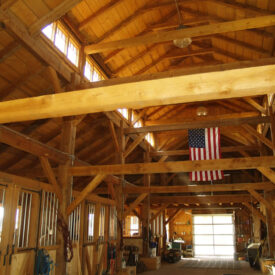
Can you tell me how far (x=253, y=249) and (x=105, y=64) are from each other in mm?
9975

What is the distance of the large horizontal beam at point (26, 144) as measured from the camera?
17.8 feet

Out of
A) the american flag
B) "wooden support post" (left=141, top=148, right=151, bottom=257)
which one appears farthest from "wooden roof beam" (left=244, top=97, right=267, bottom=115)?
"wooden support post" (left=141, top=148, right=151, bottom=257)

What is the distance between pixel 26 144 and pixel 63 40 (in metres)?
3.62

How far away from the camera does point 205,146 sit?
995 cm

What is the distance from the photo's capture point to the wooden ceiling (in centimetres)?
660

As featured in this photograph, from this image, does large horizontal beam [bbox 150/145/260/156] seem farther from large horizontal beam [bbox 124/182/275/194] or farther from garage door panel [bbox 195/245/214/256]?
garage door panel [bbox 195/245/214/256]

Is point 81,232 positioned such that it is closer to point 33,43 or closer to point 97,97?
point 33,43

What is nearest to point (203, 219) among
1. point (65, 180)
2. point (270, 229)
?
point (270, 229)

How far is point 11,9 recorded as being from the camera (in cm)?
613

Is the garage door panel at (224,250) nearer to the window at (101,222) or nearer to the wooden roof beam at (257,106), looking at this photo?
the wooden roof beam at (257,106)

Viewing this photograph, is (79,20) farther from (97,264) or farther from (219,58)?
(97,264)

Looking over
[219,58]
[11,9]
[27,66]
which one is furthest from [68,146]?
[219,58]

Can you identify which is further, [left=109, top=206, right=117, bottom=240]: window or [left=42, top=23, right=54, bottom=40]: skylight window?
[left=109, top=206, right=117, bottom=240]: window

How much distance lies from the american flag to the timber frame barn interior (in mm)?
615
